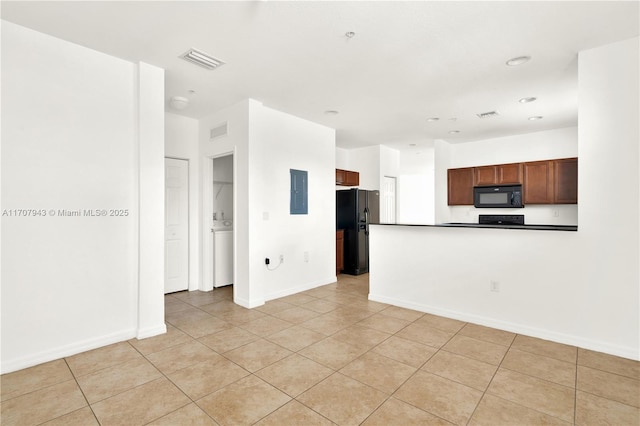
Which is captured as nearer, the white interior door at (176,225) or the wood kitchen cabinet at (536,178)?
the white interior door at (176,225)

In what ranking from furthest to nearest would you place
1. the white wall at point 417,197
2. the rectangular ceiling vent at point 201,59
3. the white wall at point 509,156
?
the white wall at point 417,197 → the white wall at point 509,156 → the rectangular ceiling vent at point 201,59

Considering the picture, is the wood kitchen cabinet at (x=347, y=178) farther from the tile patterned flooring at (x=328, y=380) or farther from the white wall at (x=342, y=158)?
the tile patterned flooring at (x=328, y=380)

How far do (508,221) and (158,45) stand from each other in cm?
640

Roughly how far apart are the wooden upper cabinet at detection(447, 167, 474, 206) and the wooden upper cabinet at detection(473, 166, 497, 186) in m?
0.08

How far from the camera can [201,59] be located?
3.12 meters

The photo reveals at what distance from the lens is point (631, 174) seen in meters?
2.77

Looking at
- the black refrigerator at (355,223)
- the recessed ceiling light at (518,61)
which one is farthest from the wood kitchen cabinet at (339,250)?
the recessed ceiling light at (518,61)

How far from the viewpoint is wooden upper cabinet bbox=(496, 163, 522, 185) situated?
19.2ft

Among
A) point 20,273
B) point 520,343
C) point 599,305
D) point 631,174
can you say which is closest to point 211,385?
point 20,273

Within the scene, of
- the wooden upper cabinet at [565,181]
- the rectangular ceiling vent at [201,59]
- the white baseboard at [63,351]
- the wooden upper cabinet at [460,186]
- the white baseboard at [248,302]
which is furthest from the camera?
the wooden upper cabinet at [460,186]

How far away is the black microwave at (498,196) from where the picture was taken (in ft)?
19.2

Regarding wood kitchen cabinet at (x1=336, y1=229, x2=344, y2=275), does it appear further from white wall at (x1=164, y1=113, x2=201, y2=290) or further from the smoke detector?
the smoke detector

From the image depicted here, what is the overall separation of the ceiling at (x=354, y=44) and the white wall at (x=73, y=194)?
284 mm

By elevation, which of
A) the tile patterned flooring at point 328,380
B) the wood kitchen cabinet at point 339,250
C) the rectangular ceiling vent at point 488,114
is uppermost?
the rectangular ceiling vent at point 488,114
